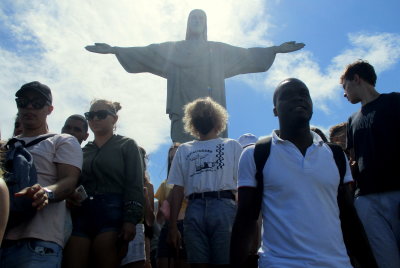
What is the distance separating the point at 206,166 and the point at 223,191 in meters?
0.24

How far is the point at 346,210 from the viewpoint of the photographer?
84.7 inches

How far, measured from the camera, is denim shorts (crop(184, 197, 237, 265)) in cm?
294

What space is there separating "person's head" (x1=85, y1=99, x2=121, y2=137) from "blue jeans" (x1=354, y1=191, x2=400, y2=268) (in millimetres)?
1988

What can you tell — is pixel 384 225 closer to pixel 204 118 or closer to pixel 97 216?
pixel 204 118

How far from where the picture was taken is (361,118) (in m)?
3.26

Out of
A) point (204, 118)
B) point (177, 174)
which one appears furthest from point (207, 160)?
point (204, 118)

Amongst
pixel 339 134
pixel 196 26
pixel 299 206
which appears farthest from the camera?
pixel 196 26

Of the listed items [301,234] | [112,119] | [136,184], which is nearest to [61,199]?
[136,184]

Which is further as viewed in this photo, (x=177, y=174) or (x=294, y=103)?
(x=177, y=174)

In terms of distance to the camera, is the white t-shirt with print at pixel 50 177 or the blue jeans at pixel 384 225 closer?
the white t-shirt with print at pixel 50 177

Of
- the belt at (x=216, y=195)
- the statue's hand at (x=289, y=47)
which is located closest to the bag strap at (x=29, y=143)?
the belt at (x=216, y=195)

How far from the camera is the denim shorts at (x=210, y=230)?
2.94 metres

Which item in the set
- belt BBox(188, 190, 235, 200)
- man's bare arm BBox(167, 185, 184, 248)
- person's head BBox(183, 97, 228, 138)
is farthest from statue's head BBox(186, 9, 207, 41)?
belt BBox(188, 190, 235, 200)

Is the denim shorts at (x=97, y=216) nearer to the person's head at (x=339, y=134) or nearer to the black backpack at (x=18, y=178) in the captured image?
the black backpack at (x=18, y=178)
